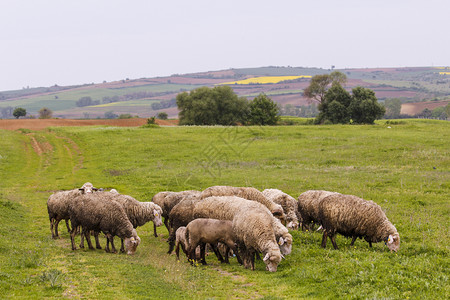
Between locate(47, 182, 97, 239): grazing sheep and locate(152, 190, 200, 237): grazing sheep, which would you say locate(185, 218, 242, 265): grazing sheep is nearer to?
locate(152, 190, 200, 237): grazing sheep

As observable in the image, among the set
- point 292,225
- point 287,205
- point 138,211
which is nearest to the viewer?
point 292,225

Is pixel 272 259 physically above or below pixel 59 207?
below

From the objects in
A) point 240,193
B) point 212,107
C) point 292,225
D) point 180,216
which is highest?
point 240,193

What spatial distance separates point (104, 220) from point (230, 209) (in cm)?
497

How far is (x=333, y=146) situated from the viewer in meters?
44.7

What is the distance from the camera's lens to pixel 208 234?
14.2 m

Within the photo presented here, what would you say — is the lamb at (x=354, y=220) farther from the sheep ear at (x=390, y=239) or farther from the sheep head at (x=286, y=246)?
the sheep head at (x=286, y=246)

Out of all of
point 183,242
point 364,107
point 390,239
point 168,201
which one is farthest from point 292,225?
point 364,107

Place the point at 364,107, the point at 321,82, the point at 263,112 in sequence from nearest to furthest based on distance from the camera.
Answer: the point at 364,107
the point at 263,112
the point at 321,82

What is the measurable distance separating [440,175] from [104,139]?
132 feet

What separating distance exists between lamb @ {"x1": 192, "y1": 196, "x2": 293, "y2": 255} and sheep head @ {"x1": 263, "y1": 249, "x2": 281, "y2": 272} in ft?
3.11

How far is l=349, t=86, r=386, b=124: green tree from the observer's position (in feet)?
254

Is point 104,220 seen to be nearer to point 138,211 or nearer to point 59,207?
point 138,211

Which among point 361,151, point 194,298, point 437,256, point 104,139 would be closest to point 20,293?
→ point 194,298
